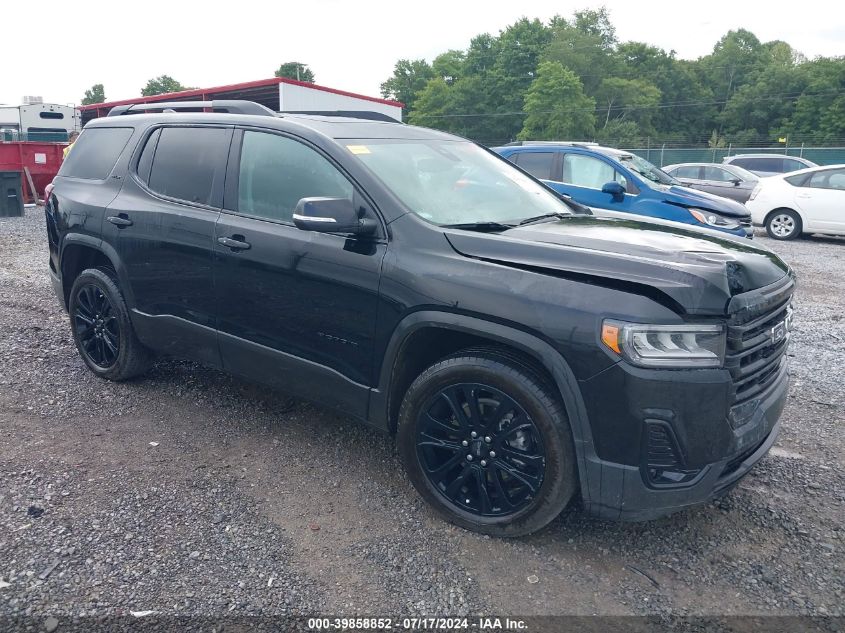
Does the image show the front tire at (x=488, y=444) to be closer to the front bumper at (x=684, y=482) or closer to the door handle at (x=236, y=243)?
the front bumper at (x=684, y=482)

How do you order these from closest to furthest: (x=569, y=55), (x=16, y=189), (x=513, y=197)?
(x=513, y=197) < (x=16, y=189) < (x=569, y=55)

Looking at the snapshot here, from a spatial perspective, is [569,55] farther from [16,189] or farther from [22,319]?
[22,319]

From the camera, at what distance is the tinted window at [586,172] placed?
9656 mm

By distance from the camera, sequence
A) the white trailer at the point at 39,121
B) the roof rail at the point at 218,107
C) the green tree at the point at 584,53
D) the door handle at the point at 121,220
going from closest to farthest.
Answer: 1. the roof rail at the point at 218,107
2. the door handle at the point at 121,220
3. the white trailer at the point at 39,121
4. the green tree at the point at 584,53

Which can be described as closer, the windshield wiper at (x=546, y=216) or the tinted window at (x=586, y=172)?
the windshield wiper at (x=546, y=216)

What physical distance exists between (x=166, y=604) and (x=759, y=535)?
8.44 ft

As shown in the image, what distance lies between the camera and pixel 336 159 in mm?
3551

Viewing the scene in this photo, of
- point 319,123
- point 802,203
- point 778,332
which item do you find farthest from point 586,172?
point 778,332

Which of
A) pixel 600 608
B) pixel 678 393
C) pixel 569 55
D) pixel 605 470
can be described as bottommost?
pixel 600 608

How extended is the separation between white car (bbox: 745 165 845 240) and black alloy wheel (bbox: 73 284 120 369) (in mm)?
11759

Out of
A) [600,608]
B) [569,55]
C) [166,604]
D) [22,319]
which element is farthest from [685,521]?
[569,55]

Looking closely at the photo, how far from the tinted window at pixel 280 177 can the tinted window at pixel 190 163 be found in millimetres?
→ 219

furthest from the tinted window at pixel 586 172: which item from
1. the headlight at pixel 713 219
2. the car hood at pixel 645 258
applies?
the car hood at pixel 645 258

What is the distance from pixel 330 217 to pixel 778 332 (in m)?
2.08
